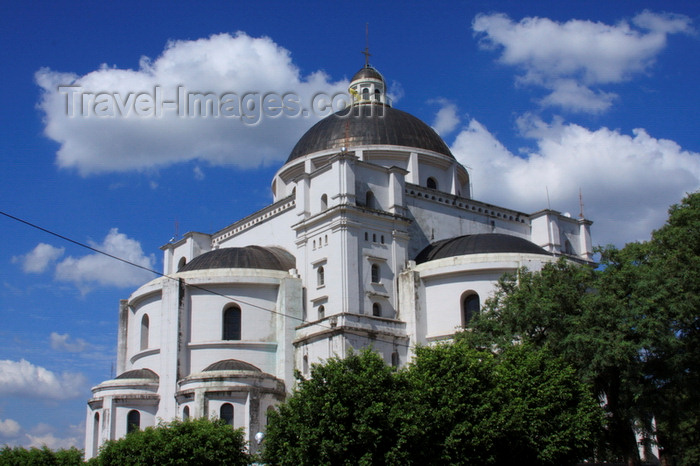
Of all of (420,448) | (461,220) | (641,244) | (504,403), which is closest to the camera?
(420,448)

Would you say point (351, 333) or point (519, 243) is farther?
point (519, 243)

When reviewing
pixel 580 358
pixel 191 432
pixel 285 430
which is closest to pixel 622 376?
pixel 580 358

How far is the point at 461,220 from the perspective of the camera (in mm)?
49219

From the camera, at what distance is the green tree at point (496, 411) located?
87.8 feet

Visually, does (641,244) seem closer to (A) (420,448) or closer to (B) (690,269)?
(B) (690,269)

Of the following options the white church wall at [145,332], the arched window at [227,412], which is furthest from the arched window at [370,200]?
the arched window at [227,412]

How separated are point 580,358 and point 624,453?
5261 mm

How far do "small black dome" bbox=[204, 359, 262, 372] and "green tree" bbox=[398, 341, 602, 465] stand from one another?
13417 mm

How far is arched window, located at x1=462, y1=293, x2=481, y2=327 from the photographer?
136 ft

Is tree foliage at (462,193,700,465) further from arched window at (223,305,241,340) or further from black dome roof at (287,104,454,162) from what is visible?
black dome roof at (287,104,454,162)

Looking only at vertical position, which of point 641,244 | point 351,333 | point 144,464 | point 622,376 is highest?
point 641,244

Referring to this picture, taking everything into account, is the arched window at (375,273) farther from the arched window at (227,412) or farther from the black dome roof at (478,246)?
the arched window at (227,412)

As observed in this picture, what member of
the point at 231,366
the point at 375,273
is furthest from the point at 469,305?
the point at 231,366

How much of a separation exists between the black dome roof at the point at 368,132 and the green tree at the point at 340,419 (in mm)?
25536
